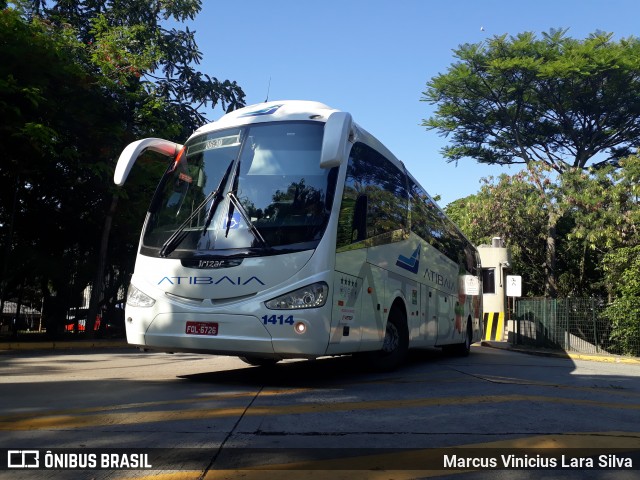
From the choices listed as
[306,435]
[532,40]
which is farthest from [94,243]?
[532,40]

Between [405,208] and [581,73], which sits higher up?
[581,73]

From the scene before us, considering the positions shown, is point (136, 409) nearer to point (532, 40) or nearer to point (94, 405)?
point (94, 405)

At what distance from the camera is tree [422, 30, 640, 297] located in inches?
1124

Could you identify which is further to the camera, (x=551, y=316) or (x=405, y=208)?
(x=551, y=316)

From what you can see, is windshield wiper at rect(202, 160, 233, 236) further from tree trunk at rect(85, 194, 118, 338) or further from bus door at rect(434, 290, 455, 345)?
tree trunk at rect(85, 194, 118, 338)

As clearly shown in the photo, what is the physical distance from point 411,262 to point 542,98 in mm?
24239

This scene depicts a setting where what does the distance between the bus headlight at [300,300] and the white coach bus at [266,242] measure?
0.04ft

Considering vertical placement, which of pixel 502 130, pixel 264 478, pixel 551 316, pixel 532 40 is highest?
pixel 532 40

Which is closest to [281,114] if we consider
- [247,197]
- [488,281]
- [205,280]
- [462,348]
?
[247,197]

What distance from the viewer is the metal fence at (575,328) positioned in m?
19.7

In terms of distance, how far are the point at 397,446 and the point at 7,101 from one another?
12.6 meters

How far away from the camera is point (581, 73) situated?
2816 cm

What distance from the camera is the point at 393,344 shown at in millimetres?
9578

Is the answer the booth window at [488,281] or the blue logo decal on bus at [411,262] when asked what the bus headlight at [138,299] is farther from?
the booth window at [488,281]
